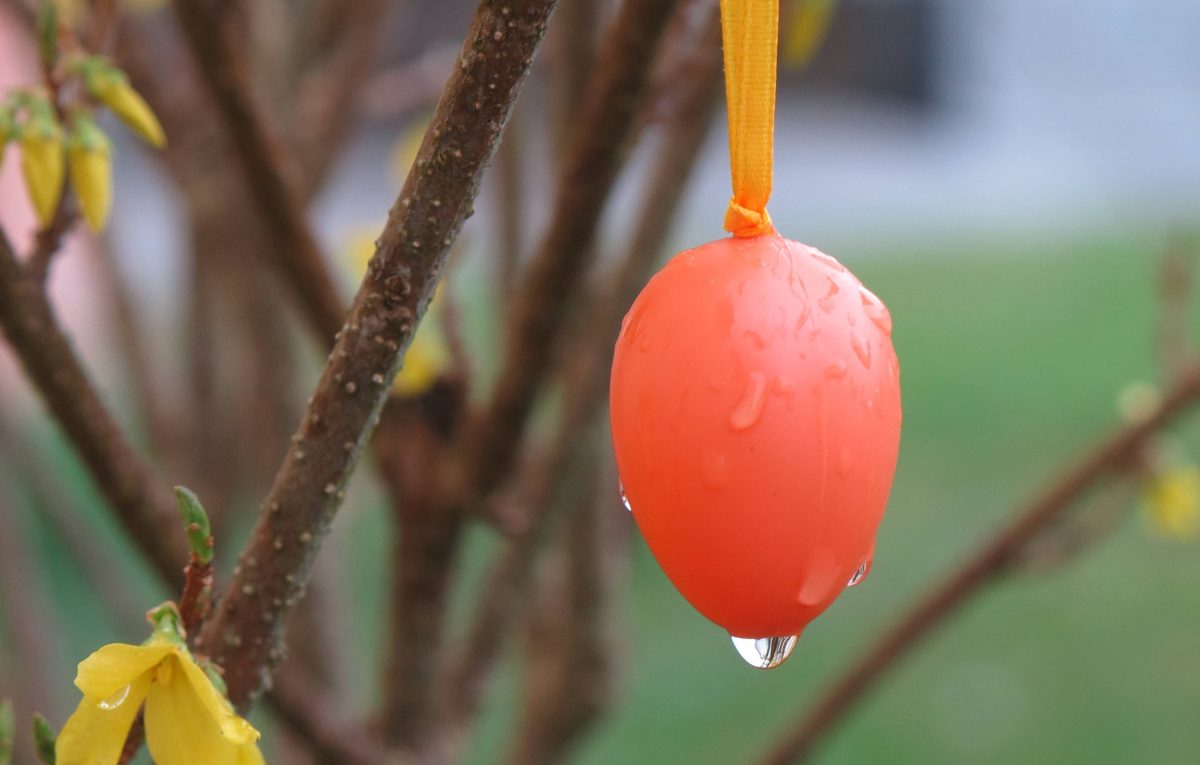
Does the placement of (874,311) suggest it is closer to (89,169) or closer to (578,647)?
(89,169)

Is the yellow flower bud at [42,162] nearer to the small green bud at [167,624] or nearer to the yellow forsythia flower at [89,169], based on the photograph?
the yellow forsythia flower at [89,169]

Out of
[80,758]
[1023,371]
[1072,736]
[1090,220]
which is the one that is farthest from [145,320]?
[1090,220]

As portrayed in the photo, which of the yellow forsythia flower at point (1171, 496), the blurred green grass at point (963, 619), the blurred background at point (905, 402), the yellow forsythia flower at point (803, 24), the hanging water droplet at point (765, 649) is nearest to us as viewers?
the hanging water droplet at point (765, 649)

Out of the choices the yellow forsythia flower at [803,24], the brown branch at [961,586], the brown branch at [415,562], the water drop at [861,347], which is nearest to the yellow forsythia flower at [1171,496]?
the brown branch at [961,586]

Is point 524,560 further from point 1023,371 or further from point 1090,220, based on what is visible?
point 1090,220

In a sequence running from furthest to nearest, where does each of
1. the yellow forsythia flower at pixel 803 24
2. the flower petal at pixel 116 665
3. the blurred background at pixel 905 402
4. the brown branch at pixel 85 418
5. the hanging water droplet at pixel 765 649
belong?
the blurred background at pixel 905 402 < the yellow forsythia flower at pixel 803 24 < the brown branch at pixel 85 418 < the hanging water droplet at pixel 765 649 < the flower petal at pixel 116 665

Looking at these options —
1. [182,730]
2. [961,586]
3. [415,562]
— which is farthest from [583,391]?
[182,730]

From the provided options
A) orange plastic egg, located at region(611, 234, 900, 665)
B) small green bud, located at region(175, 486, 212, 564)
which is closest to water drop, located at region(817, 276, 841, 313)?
orange plastic egg, located at region(611, 234, 900, 665)
